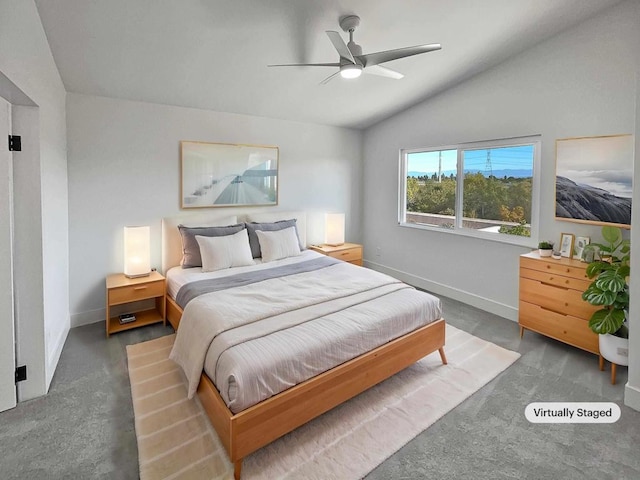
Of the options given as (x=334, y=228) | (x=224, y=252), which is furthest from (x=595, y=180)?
(x=224, y=252)

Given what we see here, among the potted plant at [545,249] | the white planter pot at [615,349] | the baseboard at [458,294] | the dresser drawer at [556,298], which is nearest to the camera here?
the white planter pot at [615,349]

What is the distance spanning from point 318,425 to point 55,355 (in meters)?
2.31

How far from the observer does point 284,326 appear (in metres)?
2.28

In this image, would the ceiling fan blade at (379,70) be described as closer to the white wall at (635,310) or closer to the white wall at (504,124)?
the white wall at (504,124)

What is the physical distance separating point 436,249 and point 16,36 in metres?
4.53

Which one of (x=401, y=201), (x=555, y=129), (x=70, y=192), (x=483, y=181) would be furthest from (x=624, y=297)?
(x=70, y=192)

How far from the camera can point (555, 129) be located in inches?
133

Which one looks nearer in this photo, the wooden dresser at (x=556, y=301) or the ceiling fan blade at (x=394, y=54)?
the ceiling fan blade at (x=394, y=54)

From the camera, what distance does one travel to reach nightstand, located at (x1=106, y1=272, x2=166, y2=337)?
3.35 metres

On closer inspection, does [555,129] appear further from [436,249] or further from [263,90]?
[263,90]

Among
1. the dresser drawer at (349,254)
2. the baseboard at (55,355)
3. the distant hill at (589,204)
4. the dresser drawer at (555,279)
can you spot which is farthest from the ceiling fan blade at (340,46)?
the baseboard at (55,355)

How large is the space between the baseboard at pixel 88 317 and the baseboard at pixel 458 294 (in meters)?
3.89

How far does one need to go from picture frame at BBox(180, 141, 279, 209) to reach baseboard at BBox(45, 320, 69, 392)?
176 cm

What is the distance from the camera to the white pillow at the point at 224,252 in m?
3.63
